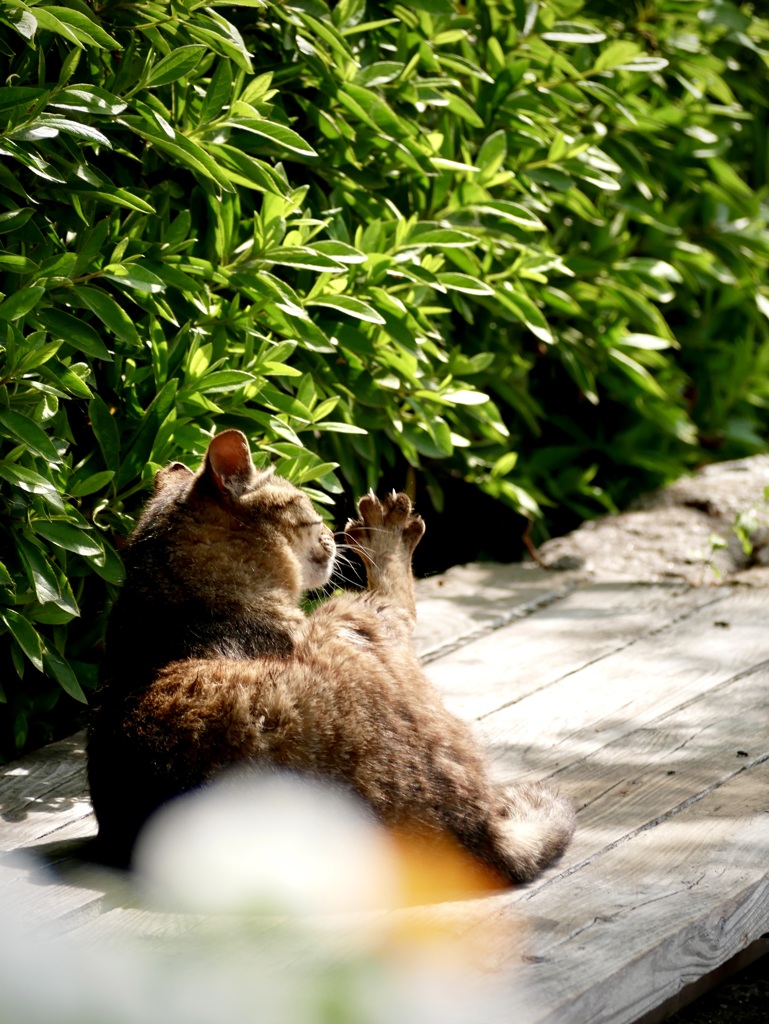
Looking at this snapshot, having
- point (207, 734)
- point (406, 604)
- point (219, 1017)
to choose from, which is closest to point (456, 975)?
point (219, 1017)

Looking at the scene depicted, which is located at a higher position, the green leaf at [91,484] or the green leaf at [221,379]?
the green leaf at [221,379]

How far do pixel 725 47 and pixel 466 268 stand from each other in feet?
8.13

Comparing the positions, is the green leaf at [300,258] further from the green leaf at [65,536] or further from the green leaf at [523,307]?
the green leaf at [523,307]

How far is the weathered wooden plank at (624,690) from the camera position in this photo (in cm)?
365

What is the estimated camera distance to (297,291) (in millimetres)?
4195

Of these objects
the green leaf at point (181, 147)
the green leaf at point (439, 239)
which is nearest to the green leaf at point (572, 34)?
the green leaf at point (439, 239)

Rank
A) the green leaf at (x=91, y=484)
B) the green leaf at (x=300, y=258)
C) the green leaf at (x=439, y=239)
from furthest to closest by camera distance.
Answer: the green leaf at (x=439, y=239)
the green leaf at (x=300, y=258)
the green leaf at (x=91, y=484)

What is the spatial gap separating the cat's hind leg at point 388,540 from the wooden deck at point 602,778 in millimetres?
541

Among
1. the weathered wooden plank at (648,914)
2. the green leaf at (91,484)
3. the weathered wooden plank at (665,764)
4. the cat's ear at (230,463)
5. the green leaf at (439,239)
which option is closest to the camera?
the weathered wooden plank at (648,914)

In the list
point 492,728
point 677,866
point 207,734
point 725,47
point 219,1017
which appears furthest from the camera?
point 725,47

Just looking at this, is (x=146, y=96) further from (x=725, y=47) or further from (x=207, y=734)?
(x=725, y=47)

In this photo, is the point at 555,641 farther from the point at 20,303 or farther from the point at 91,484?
the point at 20,303

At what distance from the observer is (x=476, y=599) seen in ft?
16.4

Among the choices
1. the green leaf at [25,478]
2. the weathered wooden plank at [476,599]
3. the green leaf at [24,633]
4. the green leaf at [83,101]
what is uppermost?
the green leaf at [83,101]
